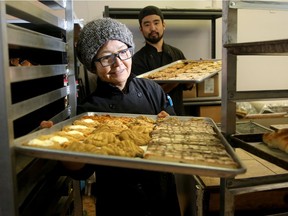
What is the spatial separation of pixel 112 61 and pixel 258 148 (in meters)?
0.72

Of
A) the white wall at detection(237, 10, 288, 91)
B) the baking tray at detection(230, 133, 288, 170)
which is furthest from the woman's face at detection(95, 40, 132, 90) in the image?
the white wall at detection(237, 10, 288, 91)

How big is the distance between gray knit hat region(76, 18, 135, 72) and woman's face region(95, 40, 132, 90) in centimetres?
2

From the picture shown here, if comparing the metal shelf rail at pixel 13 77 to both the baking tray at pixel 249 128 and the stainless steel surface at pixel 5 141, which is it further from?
the baking tray at pixel 249 128

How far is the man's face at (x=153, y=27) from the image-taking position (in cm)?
279

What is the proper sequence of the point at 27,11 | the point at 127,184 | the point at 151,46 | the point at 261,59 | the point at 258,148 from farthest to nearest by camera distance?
the point at 261,59 → the point at 151,46 → the point at 127,184 → the point at 258,148 → the point at 27,11

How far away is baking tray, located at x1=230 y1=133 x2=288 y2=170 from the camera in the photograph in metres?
0.93

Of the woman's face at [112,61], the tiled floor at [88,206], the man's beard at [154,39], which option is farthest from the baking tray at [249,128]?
the tiled floor at [88,206]

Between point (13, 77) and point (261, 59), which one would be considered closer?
point (13, 77)

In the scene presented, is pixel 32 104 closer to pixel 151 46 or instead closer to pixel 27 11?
pixel 27 11

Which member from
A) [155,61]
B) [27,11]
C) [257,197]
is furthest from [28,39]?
[155,61]

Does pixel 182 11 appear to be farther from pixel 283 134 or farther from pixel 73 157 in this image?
pixel 73 157

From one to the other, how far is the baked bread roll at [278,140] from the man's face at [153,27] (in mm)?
1844

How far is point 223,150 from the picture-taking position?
2.93 feet

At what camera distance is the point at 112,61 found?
1.32 meters
